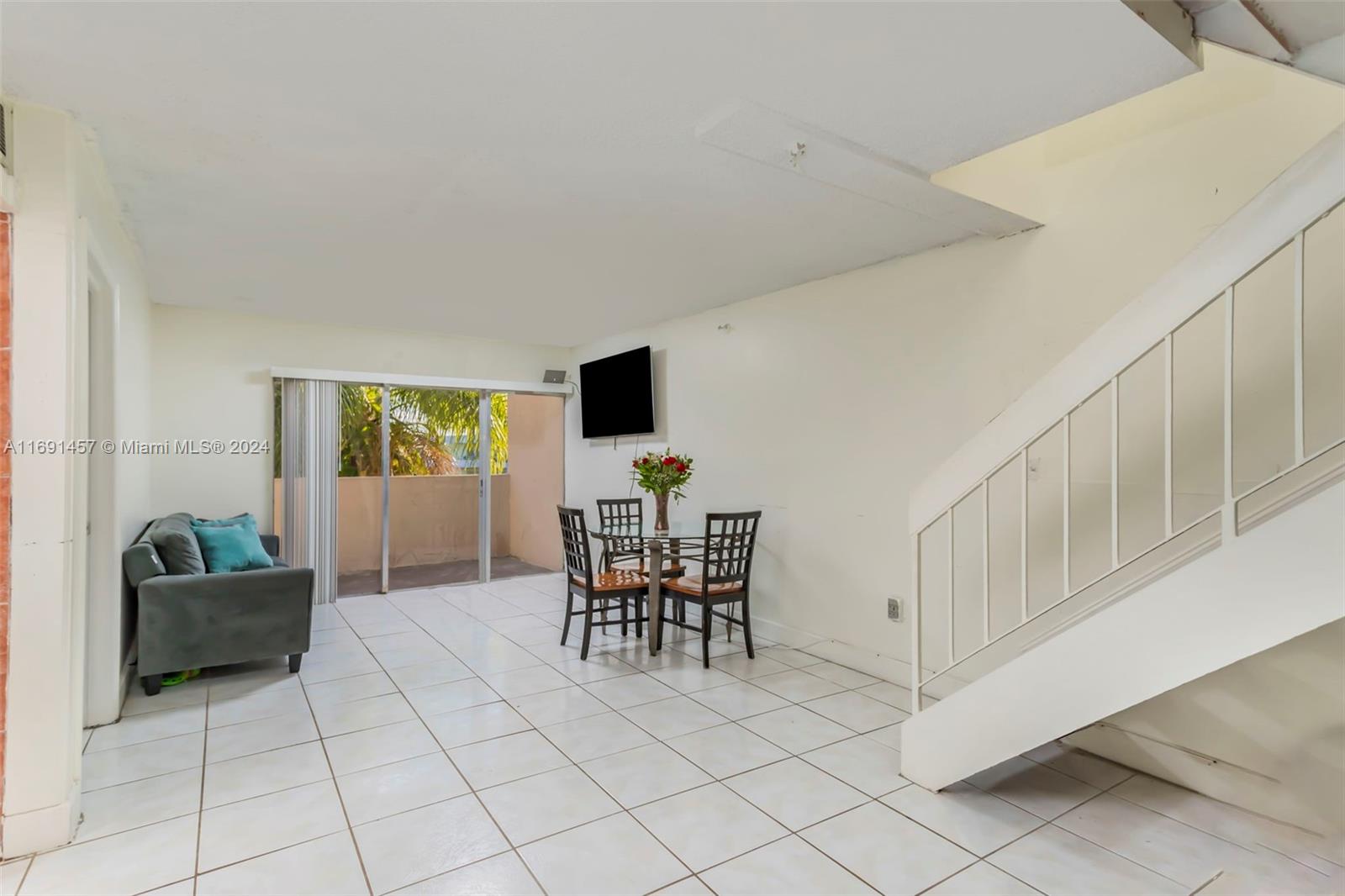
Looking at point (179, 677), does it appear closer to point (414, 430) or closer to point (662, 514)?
point (662, 514)

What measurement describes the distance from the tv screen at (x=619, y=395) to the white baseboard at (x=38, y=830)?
420 cm

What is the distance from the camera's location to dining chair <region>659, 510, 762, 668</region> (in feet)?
12.9

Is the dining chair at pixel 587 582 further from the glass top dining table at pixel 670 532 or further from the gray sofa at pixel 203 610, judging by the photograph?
the gray sofa at pixel 203 610

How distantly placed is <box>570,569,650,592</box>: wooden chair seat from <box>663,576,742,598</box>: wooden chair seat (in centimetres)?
19

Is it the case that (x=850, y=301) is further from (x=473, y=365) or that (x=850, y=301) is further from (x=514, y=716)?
(x=473, y=365)

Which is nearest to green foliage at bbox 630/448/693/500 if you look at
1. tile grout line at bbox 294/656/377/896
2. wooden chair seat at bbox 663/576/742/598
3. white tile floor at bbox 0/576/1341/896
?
wooden chair seat at bbox 663/576/742/598

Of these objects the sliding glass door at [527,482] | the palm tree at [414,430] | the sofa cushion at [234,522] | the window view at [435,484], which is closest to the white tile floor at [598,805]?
the sofa cushion at [234,522]

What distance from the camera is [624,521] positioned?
18.6ft

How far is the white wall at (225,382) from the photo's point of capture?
16.7ft

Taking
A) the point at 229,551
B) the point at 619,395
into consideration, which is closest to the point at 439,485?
the point at 619,395

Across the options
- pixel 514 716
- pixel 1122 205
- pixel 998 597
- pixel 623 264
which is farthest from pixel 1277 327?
pixel 514 716

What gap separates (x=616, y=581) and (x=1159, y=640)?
9.90ft

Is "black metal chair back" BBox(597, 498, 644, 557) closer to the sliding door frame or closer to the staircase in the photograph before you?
the sliding door frame

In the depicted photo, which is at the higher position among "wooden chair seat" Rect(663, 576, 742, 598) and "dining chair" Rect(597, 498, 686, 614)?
"dining chair" Rect(597, 498, 686, 614)
